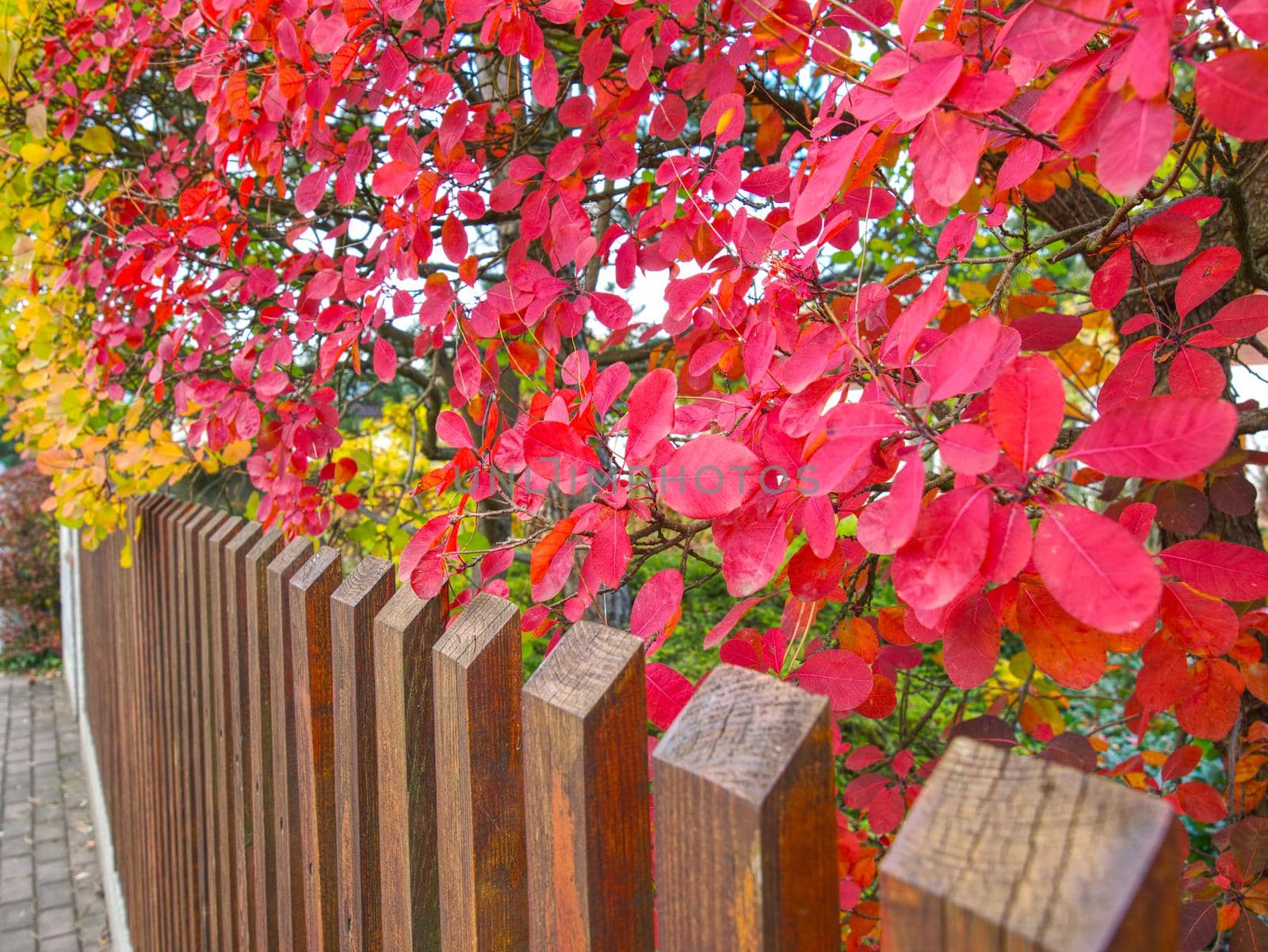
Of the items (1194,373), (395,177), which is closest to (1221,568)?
(1194,373)

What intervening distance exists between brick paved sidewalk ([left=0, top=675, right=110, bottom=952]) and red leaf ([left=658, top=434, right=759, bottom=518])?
4051mm

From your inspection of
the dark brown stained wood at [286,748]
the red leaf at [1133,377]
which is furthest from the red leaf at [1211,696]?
the dark brown stained wood at [286,748]

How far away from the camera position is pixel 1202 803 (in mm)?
1688

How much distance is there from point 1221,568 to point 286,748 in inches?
52.7

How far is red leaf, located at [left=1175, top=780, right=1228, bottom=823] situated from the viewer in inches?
65.9

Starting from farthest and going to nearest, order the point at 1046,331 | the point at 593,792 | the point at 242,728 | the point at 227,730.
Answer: the point at 227,730 < the point at 242,728 < the point at 1046,331 < the point at 593,792

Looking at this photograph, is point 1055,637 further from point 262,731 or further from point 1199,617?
point 262,731

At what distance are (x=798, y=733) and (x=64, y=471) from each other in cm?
286

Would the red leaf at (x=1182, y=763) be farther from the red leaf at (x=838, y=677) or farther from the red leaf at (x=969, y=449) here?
the red leaf at (x=969, y=449)

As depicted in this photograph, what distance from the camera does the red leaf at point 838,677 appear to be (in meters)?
0.93

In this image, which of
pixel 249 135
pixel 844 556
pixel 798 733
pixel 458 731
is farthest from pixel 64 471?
pixel 798 733

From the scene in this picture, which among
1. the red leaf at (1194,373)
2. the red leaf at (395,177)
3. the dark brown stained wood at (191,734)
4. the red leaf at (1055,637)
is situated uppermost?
the red leaf at (395,177)

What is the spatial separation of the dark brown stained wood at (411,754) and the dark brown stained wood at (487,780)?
0.11m

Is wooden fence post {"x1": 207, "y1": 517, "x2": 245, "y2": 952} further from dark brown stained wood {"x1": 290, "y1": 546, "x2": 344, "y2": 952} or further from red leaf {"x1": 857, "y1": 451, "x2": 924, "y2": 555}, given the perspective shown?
red leaf {"x1": 857, "y1": 451, "x2": 924, "y2": 555}
